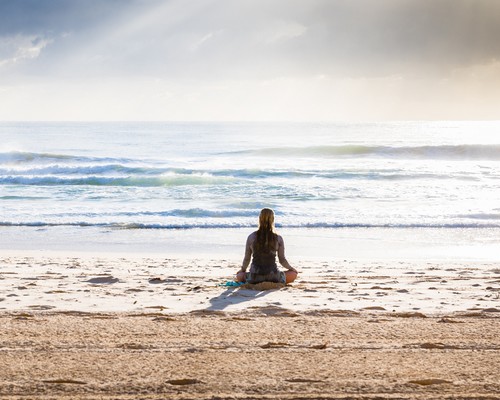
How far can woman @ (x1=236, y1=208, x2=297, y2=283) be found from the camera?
24.3 ft

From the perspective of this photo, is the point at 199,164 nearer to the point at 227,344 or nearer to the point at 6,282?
the point at 6,282

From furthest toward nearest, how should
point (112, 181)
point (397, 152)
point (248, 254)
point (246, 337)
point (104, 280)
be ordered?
point (397, 152), point (112, 181), point (104, 280), point (248, 254), point (246, 337)

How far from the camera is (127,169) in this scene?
31.0 metres

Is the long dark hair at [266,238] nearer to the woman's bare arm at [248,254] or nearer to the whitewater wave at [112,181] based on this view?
the woman's bare arm at [248,254]

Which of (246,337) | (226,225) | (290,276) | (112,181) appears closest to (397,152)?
(112,181)

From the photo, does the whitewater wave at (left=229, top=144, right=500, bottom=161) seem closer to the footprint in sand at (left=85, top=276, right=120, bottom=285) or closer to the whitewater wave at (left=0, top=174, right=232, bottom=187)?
the whitewater wave at (left=0, top=174, right=232, bottom=187)

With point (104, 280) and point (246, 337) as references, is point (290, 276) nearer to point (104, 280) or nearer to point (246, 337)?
point (104, 280)

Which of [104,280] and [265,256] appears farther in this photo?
[104,280]

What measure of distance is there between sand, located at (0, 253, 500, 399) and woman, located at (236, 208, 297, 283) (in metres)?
0.21

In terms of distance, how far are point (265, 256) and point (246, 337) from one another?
2727 millimetres

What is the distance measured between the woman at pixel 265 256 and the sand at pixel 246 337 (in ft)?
0.70

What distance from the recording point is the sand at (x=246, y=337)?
368cm

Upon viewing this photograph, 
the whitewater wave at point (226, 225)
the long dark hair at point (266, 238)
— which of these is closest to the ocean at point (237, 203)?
the whitewater wave at point (226, 225)

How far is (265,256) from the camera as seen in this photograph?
7.50 metres
